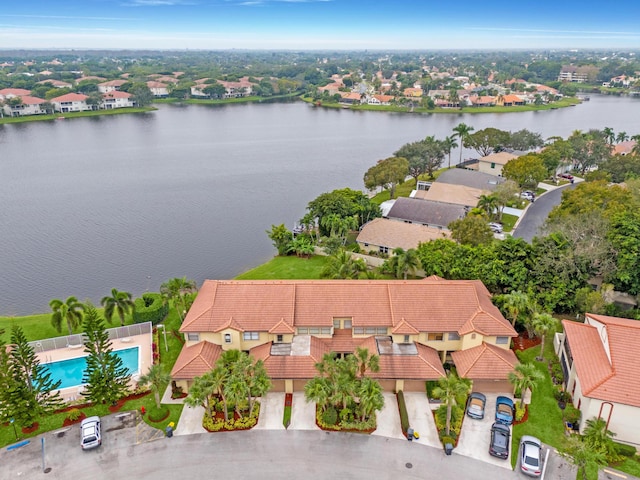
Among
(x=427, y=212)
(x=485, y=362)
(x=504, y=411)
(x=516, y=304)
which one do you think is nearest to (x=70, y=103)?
(x=427, y=212)

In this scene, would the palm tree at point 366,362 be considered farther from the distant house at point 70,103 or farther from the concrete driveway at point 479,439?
the distant house at point 70,103

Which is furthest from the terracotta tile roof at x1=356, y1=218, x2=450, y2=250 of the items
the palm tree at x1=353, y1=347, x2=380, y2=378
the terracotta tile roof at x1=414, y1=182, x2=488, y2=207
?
the palm tree at x1=353, y1=347, x2=380, y2=378

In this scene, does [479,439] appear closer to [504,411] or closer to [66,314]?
[504,411]

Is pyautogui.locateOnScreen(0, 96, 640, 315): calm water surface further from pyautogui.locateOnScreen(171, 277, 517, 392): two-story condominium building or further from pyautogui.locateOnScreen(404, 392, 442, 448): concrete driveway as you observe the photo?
pyautogui.locateOnScreen(404, 392, 442, 448): concrete driveway

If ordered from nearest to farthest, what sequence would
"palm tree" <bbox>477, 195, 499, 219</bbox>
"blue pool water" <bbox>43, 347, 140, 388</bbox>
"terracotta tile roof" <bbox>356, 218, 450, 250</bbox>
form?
"blue pool water" <bbox>43, 347, 140, 388</bbox>, "terracotta tile roof" <bbox>356, 218, 450, 250</bbox>, "palm tree" <bbox>477, 195, 499, 219</bbox>

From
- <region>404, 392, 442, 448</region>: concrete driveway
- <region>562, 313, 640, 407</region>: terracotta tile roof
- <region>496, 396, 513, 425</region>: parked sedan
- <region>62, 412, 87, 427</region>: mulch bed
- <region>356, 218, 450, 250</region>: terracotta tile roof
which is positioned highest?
<region>562, 313, 640, 407</region>: terracotta tile roof

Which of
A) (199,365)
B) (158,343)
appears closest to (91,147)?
(158,343)
